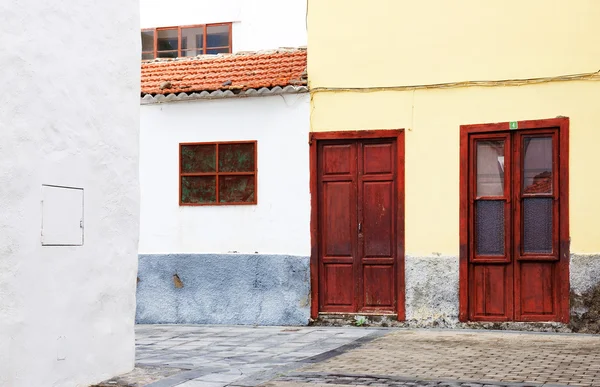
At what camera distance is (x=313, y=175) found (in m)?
12.8

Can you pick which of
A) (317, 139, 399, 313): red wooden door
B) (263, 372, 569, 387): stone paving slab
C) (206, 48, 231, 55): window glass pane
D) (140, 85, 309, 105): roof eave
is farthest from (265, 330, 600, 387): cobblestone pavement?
(206, 48, 231, 55): window glass pane

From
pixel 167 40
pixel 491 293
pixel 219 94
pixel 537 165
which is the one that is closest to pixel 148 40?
pixel 167 40

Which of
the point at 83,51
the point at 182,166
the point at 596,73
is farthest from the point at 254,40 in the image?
the point at 83,51

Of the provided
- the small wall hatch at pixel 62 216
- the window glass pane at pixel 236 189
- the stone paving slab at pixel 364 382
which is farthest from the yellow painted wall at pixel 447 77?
the small wall hatch at pixel 62 216

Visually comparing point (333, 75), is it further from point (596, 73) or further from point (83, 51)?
point (83, 51)

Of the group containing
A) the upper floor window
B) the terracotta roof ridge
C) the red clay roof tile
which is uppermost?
the upper floor window

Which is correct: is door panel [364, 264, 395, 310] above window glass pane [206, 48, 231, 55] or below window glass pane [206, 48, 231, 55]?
below

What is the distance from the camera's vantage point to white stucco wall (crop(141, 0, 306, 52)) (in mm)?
15258

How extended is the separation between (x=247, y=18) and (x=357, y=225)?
480cm

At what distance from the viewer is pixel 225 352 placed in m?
10.0

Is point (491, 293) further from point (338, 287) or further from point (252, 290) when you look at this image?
point (252, 290)

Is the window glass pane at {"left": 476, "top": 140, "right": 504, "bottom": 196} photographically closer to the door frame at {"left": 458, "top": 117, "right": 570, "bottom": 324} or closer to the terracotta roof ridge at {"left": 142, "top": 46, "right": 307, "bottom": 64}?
the door frame at {"left": 458, "top": 117, "right": 570, "bottom": 324}

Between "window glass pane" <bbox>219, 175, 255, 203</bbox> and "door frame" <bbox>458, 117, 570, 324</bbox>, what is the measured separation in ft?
9.93

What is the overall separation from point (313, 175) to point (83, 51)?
Answer: 561cm
